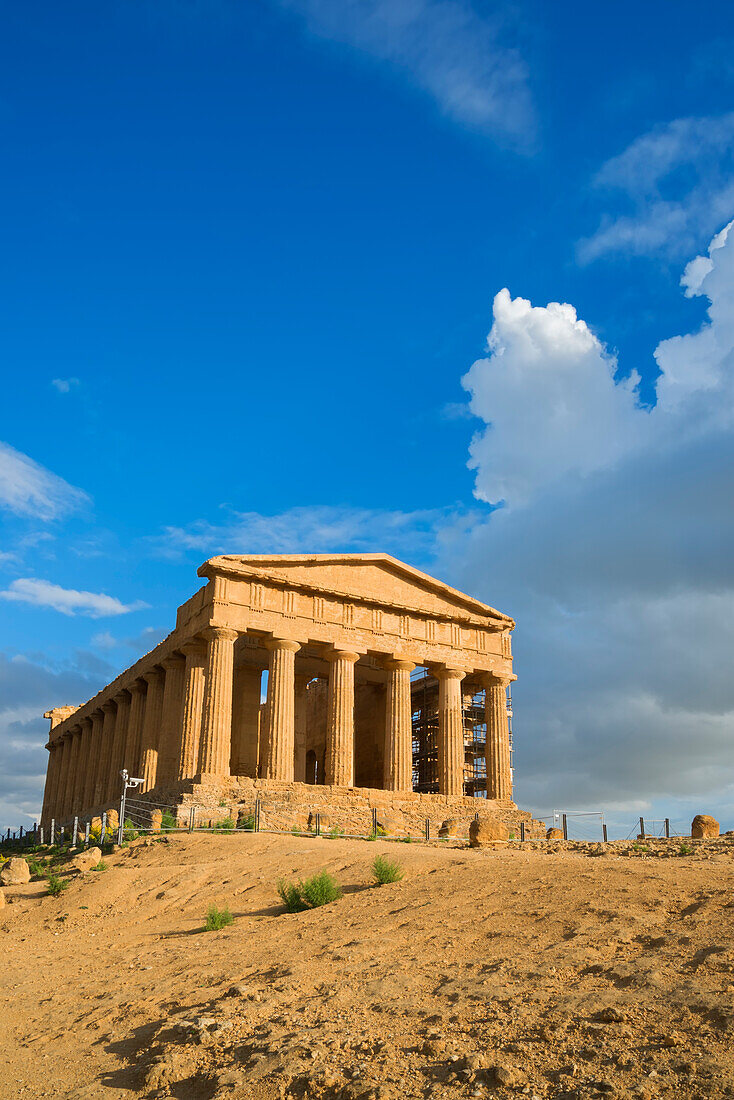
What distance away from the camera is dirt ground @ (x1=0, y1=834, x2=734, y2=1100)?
826 centimetres

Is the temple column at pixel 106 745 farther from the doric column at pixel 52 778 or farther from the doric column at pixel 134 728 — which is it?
the doric column at pixel 52 778

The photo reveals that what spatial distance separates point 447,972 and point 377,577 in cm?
3186

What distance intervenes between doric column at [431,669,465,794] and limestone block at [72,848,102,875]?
1991 centimetres

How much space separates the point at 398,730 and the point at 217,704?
937cm

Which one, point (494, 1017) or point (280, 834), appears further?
point (280, 834)

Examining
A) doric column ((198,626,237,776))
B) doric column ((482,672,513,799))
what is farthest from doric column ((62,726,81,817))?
doric column ((482,672,513,799))

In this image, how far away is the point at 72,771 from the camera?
58938 millimetres

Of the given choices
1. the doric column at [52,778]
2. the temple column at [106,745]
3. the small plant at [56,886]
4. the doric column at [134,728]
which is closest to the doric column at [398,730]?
the doric column at [134,728]

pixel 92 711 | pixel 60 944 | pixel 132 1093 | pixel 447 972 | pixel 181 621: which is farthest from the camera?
pixel 92 711

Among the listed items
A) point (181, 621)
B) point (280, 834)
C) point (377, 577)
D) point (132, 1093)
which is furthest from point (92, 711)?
point (132, 1093)

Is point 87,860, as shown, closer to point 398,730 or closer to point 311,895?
point 311,895

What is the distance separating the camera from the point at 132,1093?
9969 millimetres

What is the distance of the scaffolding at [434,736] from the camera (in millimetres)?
49281

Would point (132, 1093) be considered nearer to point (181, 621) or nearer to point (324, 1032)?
point (324, 1032)
